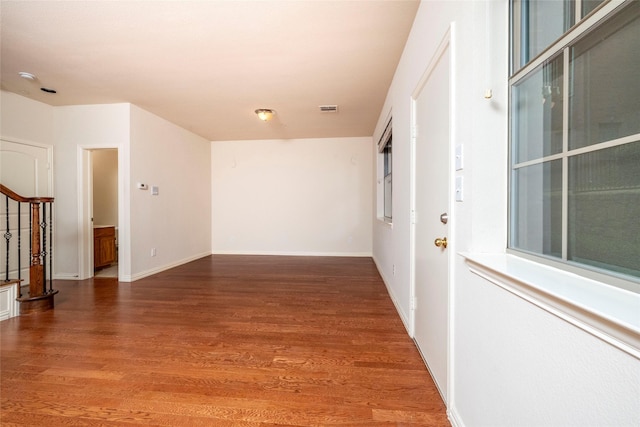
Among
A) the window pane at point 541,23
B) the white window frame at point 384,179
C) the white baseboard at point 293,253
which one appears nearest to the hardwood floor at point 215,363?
the white window frame at point 384,179

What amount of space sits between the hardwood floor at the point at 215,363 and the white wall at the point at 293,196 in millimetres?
2664

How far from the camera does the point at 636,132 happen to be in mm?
645

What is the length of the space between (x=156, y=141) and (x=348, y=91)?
3333 mm

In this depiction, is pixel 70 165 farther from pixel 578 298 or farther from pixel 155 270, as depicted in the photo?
pixel 578 298

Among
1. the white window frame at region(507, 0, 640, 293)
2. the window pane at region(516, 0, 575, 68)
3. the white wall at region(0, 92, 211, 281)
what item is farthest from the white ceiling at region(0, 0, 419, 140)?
the white window frame at region(507, 0, 640, 293)

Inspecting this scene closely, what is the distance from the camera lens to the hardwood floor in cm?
143

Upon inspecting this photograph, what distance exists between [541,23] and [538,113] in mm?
351

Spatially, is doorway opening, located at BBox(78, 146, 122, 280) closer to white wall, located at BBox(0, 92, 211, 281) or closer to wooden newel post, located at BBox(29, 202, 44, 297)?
white wall, located at BBox(0, 92, 211, 281)

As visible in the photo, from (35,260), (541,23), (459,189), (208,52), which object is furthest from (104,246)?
(541,23)

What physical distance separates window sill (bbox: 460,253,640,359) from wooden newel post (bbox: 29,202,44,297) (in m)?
4.19

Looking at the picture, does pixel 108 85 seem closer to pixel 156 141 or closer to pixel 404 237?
pixel 156 141

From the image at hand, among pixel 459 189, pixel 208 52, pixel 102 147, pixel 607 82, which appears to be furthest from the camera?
pixel 102 147

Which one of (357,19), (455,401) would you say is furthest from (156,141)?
(455,401)

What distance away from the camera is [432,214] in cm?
172
